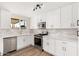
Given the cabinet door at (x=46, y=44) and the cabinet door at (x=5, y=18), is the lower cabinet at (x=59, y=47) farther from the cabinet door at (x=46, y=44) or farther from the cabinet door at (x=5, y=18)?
the cabinet door at (x=5, y=18)

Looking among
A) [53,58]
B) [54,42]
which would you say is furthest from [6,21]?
[53,58]

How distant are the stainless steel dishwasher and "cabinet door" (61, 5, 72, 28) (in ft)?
5.93

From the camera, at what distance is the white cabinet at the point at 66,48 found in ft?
5.55

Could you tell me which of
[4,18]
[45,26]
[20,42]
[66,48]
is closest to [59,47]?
[66,48]

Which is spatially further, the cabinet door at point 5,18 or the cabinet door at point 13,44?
the cabinet door at point 13,44

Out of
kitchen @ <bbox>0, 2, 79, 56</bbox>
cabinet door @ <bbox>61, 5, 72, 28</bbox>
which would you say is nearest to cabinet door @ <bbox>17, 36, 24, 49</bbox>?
kitchen @ <bbox>0, 2, 79, 56</bbox>

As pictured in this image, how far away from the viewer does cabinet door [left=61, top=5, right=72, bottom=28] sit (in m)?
1.98

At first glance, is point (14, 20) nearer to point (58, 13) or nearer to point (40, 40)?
point (40, 40)

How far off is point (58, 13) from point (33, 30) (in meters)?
1.81

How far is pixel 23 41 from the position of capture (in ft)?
10.3

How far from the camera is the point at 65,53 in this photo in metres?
1.87

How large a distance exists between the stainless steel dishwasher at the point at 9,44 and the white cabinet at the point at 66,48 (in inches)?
61.0

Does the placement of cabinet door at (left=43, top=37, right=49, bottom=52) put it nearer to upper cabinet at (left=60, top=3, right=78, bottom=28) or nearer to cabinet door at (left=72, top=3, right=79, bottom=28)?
upper cabinet at (left=60, top=3, right=78, bottom=28)

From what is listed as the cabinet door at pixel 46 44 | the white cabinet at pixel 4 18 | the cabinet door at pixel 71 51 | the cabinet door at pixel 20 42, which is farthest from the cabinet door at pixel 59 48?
the white cabinet at pixel 4 18
